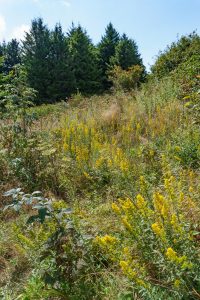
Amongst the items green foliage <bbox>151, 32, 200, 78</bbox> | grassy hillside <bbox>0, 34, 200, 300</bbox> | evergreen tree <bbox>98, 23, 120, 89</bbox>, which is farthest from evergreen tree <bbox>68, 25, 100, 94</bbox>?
grassy hillside <bbox>0, 34, 200, 300</bbox>

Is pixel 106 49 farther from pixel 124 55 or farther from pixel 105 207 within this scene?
pixel 105 207

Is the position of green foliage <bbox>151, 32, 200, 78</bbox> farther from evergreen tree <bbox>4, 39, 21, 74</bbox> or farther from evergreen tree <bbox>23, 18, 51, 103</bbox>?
evergreen tree <bbox>4, 39, 21, 74</bbox>

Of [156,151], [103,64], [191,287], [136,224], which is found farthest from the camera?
[103,64]

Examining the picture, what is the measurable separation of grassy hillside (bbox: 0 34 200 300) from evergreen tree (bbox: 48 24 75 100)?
1500cm

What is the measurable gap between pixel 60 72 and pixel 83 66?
2.19 meters

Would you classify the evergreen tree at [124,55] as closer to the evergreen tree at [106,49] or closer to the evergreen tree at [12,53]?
the evergreen tree at [106,49]

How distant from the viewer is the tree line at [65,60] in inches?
844

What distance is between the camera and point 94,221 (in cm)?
297

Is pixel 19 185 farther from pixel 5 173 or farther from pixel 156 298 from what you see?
pixel 156 298

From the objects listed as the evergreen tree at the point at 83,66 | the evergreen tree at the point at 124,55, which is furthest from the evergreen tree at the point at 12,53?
the evergreen tree at the point at 124,55

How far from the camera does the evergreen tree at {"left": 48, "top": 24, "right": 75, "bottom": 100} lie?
2133 centimetres

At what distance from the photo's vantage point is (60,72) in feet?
70.5

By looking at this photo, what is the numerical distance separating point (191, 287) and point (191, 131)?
278cm

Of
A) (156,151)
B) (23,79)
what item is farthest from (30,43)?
(156,151)
